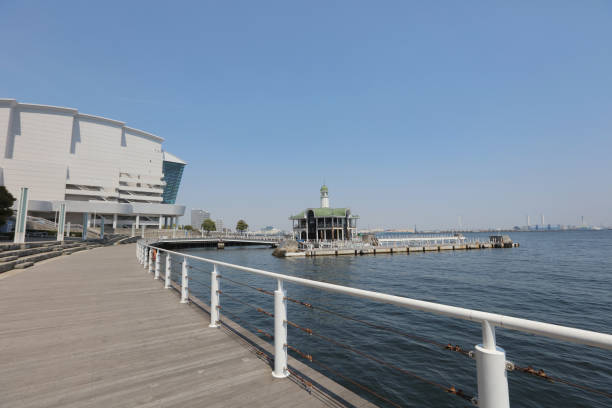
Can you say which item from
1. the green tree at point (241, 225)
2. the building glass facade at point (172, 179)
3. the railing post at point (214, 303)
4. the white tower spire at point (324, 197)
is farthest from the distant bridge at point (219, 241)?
the building glass facade at point (172, 179)

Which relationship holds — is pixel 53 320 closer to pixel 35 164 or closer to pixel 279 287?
pixel 279 287

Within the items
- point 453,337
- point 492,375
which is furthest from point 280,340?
point 453,337

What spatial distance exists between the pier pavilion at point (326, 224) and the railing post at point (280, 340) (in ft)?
153

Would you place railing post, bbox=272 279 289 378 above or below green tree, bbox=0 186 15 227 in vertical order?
below

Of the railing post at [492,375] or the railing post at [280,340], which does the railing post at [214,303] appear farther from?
the railing post at [492,375]

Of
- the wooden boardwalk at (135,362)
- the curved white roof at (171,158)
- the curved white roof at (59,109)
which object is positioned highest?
the curved white roof at (59,109)

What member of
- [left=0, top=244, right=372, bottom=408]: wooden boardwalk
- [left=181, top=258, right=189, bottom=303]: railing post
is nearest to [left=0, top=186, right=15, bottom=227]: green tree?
[left=0, top=244, right=372, bottom=408]: wooden boardwalk

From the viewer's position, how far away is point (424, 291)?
51.5ft

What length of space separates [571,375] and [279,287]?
7.82 metres

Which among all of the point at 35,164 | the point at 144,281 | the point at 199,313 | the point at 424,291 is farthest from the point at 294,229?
the point at 35,164

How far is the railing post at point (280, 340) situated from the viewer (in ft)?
10.2

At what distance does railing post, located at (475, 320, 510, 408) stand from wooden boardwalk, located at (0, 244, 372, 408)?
48.3 inches

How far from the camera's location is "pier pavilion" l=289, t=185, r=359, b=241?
50.5 m

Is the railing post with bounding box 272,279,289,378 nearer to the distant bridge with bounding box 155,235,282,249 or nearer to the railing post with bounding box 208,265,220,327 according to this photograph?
the railing post with bounding box 208,265,220,327
